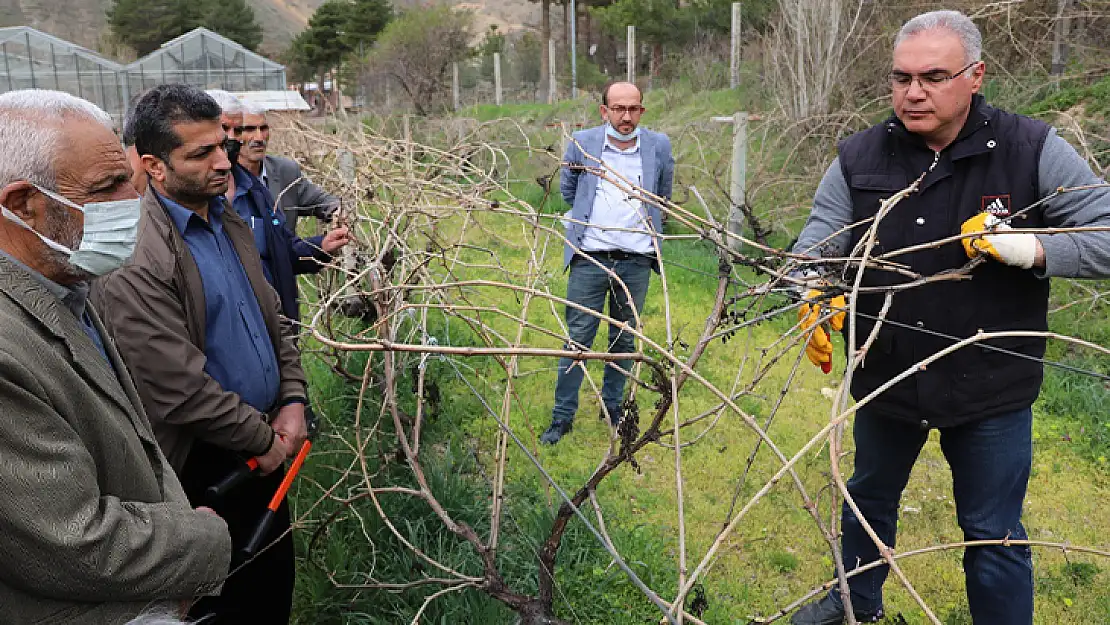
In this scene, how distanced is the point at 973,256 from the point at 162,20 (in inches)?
2381

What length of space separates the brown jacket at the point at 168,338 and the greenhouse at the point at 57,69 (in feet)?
100

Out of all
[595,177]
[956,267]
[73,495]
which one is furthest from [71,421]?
[595,177]

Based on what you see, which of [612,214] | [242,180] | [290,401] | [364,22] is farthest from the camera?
[364,22]

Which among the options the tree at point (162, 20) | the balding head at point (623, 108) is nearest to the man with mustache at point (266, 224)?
the balding head at point (623, 108)

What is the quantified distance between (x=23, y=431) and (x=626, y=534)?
8.35 feet

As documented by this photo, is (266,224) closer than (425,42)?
Yes

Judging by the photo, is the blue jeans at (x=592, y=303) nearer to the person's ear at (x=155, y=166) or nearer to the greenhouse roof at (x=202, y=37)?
the person's ear at (x=155, y=166)

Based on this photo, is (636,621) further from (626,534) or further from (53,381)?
(53,381)

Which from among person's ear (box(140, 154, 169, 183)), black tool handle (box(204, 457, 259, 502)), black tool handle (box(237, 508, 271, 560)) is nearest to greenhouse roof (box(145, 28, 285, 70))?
person's ear (box(140, 154, 169, 183))

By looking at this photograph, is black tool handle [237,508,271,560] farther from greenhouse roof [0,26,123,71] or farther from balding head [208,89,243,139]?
greenhouse roof [0,26,123,71]

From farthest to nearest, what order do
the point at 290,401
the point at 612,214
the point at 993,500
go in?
the point at 612,214 → the point at 290,401 → the point at 993,500

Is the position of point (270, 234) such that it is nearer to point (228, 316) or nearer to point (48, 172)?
point (228, 316)

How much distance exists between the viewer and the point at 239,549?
2.35 metres

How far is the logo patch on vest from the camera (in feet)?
6.96
